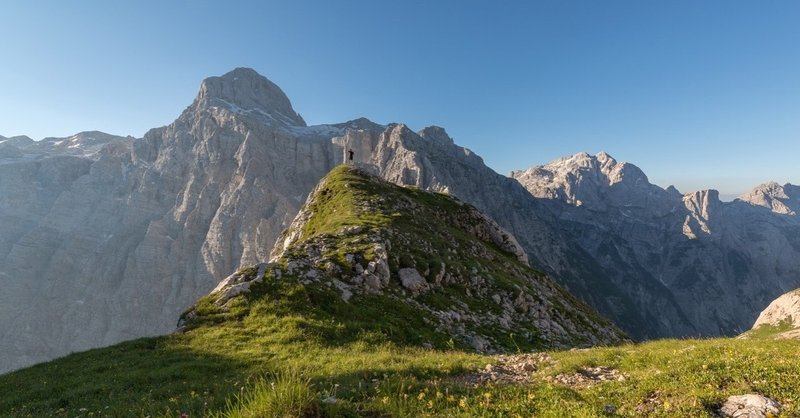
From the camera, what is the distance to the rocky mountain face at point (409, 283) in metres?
23.6

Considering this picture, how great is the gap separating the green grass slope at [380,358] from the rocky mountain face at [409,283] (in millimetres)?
144

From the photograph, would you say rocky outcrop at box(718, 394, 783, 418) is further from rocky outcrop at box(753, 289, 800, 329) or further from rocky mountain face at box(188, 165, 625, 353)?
rocky outcrop at box(753, 289, 800, 329)

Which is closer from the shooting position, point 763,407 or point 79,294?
point 763,407

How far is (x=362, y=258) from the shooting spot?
96.1ft

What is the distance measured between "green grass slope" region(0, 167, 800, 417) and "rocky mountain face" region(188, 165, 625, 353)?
0.14 m

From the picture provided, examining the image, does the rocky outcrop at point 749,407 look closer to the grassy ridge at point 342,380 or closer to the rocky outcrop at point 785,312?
the grassy ridge at point 342,380

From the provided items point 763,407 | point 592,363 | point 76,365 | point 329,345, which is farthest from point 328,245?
point 763,407

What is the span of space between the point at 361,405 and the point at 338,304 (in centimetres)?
1507

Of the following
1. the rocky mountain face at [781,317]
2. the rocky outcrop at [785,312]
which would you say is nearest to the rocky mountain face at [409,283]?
the rocky mountain face at [781,317]

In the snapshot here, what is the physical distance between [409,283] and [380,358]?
13.8m

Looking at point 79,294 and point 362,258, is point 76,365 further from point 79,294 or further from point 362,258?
point 79,294

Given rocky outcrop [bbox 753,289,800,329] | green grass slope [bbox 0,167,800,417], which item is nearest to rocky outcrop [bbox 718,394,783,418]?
green grass slope [bbox 0,167,800,417]

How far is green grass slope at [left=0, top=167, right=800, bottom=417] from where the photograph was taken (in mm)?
8312

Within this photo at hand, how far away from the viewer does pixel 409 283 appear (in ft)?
94.9
